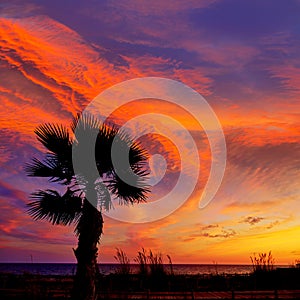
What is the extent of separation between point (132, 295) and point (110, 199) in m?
7.22

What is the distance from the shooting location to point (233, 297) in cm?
2019

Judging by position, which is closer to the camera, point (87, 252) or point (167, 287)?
point (87, 252)

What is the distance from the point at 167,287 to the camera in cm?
2433

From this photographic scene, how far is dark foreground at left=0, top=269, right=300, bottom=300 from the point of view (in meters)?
20.4

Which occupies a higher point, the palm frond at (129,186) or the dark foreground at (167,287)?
the palm frond at (129,186)

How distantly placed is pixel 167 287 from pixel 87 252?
11.3 m

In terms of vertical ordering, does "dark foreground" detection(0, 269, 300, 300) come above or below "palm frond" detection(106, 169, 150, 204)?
below

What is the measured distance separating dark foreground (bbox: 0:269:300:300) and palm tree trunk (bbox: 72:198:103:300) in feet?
20.3

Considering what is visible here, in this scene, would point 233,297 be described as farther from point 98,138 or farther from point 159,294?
point 98,138

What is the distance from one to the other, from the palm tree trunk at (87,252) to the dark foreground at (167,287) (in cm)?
618

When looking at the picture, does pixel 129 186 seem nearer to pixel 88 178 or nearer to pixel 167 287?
pixel 88 178

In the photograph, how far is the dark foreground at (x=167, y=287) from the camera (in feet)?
67.0

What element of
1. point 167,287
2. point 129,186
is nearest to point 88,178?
point 129,186

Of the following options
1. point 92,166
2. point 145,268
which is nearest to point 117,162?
point 92,166
